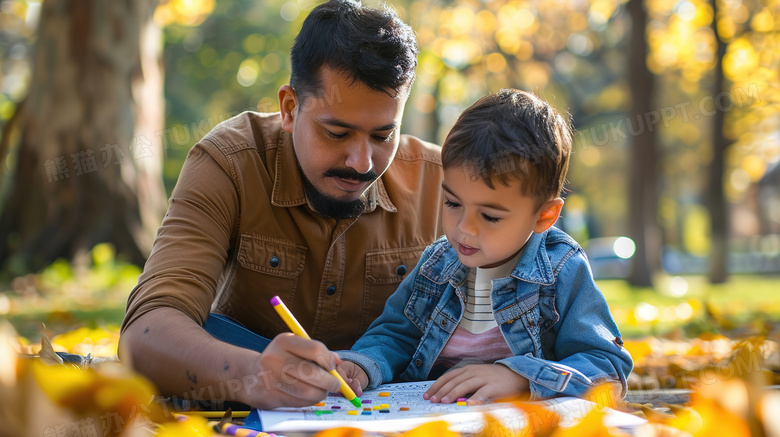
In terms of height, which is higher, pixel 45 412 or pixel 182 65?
pixel 182 65

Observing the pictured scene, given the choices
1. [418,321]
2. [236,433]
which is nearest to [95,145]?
[418,321]

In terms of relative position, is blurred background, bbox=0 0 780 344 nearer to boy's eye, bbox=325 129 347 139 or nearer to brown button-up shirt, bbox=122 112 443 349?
boy's eye, bbox=325 129 347 139

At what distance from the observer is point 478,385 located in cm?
198

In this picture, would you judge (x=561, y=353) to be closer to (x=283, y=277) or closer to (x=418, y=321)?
(x=418, y=321)

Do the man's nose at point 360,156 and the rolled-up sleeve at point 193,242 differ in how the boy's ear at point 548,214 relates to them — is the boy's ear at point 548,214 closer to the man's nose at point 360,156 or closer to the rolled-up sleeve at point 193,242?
the man's nose at point 360,156

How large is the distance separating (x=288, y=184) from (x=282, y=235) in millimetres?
202

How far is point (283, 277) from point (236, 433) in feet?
4.36

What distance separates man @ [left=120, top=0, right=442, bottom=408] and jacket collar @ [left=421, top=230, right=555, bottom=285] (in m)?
0.38

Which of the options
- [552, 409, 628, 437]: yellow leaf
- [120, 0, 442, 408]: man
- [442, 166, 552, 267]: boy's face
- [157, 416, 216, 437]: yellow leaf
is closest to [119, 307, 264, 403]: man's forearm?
[120, 0, 442, 408]: man

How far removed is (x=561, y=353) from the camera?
2189 millimetres

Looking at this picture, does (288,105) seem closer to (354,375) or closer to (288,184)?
(288,184)

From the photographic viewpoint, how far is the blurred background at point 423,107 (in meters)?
7.87

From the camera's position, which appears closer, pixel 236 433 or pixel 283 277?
pixel 236 433

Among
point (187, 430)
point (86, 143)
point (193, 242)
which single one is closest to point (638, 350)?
point (193, 242)
